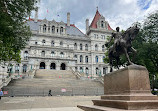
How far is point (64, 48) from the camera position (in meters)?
47.5

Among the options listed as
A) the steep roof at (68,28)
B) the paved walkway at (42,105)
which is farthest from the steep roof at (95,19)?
the paved walkway at (42,105)

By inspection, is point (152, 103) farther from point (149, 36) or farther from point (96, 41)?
point (96, 41)

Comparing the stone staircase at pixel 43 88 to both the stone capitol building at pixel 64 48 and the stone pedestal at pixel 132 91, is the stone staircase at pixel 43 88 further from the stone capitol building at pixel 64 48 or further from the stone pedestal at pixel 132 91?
the stone capitol building at pixel 64 48

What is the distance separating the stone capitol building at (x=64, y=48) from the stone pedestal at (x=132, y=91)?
35399mm

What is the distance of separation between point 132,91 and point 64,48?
136ft

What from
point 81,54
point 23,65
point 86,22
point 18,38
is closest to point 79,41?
point 81,54

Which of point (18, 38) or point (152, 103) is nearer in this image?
point (152, 103)

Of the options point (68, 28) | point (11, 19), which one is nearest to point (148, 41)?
point (11, 19)

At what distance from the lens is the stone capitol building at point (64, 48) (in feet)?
144

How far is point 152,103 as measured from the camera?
6336 mm

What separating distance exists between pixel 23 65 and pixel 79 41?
21.2 m

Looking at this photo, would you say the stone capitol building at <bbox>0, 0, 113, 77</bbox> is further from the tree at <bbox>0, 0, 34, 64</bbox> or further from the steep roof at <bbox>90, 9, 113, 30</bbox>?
the tree at <bbox>0, 0, 34, 64</bbox>

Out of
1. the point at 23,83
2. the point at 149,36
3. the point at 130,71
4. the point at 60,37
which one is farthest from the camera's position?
the point at 60,37

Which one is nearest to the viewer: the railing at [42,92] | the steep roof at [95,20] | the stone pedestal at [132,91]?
the stone pedestal at [132,91]
